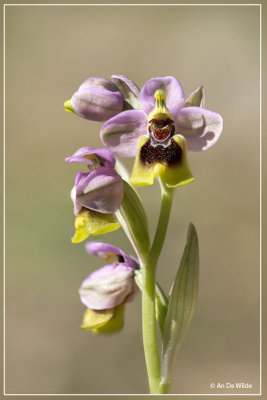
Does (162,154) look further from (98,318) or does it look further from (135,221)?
(98,318)

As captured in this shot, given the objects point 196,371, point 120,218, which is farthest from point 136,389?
point 120,218

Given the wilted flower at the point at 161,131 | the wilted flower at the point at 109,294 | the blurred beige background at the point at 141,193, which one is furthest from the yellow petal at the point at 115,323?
the blurred beige background at the point at 141,193

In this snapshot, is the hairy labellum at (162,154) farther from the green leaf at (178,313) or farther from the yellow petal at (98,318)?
the yellow petal at (98,318)

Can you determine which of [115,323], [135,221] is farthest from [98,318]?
[135,221]

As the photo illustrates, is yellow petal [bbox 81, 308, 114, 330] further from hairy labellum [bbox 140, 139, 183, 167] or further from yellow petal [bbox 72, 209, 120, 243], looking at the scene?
hairy labellum [bbox 140, 139, 183, 167]

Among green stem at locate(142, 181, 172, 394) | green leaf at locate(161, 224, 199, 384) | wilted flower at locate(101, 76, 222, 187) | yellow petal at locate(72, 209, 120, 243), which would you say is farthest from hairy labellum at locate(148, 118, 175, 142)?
green leaf at locate(161, 224, 199, 384)

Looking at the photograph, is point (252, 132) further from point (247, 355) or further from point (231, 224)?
point (247, 355)
